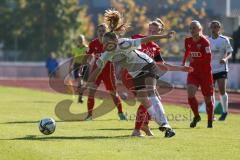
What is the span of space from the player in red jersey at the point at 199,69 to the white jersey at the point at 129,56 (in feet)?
9.54

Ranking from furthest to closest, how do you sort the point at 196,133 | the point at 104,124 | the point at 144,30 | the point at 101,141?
the point at 144,30 < the point at 104,124 < the point at 196,133 < the point at 101,141

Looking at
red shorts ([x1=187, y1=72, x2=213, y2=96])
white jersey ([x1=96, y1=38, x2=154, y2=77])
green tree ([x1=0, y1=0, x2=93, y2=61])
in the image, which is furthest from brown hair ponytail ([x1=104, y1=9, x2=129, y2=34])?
green tree ([x1=0, y1=0, x2=93, y2=61])

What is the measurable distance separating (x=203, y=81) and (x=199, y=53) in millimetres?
608

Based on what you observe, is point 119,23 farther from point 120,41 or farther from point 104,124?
point 104,124

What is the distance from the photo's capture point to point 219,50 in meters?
18.0

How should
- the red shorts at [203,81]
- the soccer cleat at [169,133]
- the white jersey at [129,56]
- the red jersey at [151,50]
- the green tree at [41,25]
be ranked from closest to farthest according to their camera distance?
the white jersey at [129,56] → the soccer cleat at [169,133] → the red jersey at [151,50] → the red shorts at [203,81] → the green tree at [41,25]

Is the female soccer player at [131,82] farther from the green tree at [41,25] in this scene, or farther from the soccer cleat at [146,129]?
the green tree at [41,25]

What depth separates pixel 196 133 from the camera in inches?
567

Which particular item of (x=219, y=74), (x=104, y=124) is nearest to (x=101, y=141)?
(x=104, y=124)

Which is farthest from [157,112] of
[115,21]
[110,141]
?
[115,21]

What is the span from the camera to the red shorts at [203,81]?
16.0 m

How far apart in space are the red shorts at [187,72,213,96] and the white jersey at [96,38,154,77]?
309 cm

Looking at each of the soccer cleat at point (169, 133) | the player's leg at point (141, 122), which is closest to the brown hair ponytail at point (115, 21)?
the player's leg at point (141, 122)

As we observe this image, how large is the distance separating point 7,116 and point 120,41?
21.4 feet
